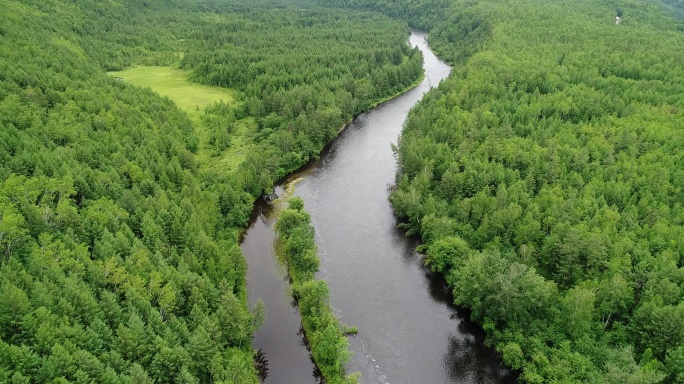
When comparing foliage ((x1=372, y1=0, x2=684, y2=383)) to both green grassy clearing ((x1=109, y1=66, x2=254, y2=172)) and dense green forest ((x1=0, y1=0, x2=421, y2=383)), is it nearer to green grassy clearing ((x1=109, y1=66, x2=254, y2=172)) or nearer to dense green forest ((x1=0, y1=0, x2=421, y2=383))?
dense green forest ((x1=0, y1=0, x2=421, y2=383))

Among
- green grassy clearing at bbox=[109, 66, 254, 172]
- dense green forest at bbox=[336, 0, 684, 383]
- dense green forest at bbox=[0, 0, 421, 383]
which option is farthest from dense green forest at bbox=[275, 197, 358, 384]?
green grassy clearing at bbox=[109, 66, 254, 172]

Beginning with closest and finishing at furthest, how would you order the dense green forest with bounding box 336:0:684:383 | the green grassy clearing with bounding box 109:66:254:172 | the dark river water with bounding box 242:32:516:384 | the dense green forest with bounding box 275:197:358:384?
the dense green forest with bounding box 336:0:684:383
the dense green forest with bounding box 275:197:358:384
the dark river water with bounding box 242:32:516:384
the green grassy clearing with bounding box 109:66:254:172

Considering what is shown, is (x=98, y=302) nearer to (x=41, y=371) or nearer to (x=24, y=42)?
(x=41, y=371)

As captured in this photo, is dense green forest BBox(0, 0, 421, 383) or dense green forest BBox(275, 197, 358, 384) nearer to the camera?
dense green forest BBox(0, 0, 421, 383)

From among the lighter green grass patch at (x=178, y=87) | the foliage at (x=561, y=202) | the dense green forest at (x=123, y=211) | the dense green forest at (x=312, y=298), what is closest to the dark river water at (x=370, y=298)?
the dense green forest at (x=312, y=298)

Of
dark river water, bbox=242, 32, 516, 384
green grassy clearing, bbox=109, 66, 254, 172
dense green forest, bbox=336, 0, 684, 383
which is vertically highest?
dense green forest, bbox=336, 0, 684, 383

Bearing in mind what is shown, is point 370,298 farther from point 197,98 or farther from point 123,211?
point 197,98

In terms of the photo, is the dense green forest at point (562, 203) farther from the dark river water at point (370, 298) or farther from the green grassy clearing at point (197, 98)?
the green grassy clearing at point (197, 98)
